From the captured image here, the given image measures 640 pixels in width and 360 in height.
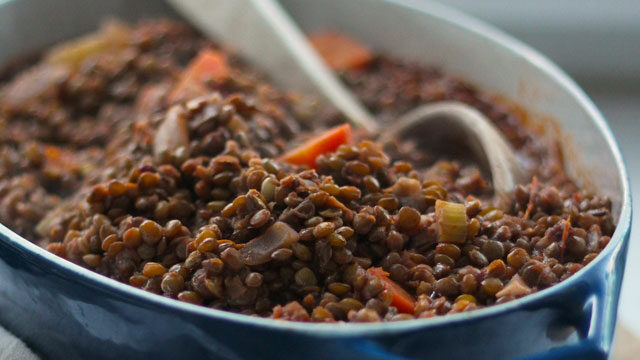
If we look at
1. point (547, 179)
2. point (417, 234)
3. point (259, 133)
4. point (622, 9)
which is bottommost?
point (622, 9)

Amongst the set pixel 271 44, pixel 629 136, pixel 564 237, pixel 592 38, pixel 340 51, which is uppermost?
pixel 271 44

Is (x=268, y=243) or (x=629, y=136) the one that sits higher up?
(x=268, y=243)

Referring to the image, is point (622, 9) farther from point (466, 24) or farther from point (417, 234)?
point (417, 234)

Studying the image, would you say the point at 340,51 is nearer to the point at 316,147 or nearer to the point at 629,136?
the point at 316,147

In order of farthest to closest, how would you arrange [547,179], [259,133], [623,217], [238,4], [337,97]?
1. [238,4]
2. [337,97]
3. [547,179]
4. [259,133]
5. [623,217]

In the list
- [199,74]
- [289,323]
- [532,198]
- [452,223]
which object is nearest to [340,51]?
[199,74]

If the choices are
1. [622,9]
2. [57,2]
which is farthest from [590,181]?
[622,9]

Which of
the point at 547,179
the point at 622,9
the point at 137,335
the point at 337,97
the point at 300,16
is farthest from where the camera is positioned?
the point at 622,9
